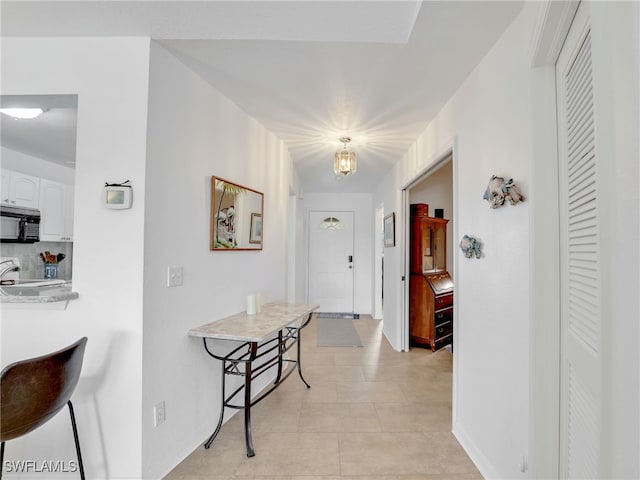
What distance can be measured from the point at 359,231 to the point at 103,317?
4.69 metres

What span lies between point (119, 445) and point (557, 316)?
85.7 inches

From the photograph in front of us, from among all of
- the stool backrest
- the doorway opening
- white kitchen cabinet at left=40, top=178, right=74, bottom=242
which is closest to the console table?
the stool backrest

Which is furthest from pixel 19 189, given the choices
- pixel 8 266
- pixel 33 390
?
pixel 33 390

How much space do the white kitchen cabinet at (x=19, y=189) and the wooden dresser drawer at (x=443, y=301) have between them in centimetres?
455

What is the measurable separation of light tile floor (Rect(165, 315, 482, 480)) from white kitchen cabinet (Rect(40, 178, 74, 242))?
2750 mm

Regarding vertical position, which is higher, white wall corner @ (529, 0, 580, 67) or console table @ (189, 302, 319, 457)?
white wall corner @ (529, 0, 580, 67)

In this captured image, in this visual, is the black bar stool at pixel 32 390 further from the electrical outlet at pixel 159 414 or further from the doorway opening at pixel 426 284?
the doorway opening at pixel 426 284

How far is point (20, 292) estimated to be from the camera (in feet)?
5.03

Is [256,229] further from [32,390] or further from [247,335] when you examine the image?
[32,390]

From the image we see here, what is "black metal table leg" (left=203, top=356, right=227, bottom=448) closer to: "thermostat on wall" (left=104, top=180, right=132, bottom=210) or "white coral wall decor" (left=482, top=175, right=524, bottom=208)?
"thermostat on wall" (left=104, top=180, right=132, bottom=210)

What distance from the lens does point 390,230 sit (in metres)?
4.14

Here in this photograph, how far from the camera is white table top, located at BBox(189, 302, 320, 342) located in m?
1.79

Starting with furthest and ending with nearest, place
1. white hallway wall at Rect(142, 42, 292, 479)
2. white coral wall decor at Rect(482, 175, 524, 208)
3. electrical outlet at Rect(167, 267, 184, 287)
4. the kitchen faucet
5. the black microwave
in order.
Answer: the black microwave < electrical outlet at Rect(167, 267, 184, 287) < white hallway wall at Rect(142, 42, 292, 479) < the kitchen faucet < white coral wall decor at Rect(482, 175, 524, 208)

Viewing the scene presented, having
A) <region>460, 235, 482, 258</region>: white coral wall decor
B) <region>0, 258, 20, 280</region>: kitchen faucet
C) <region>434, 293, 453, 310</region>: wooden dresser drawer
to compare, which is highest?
<region>460, 235, 482, 258</region>: white coral wall decor
